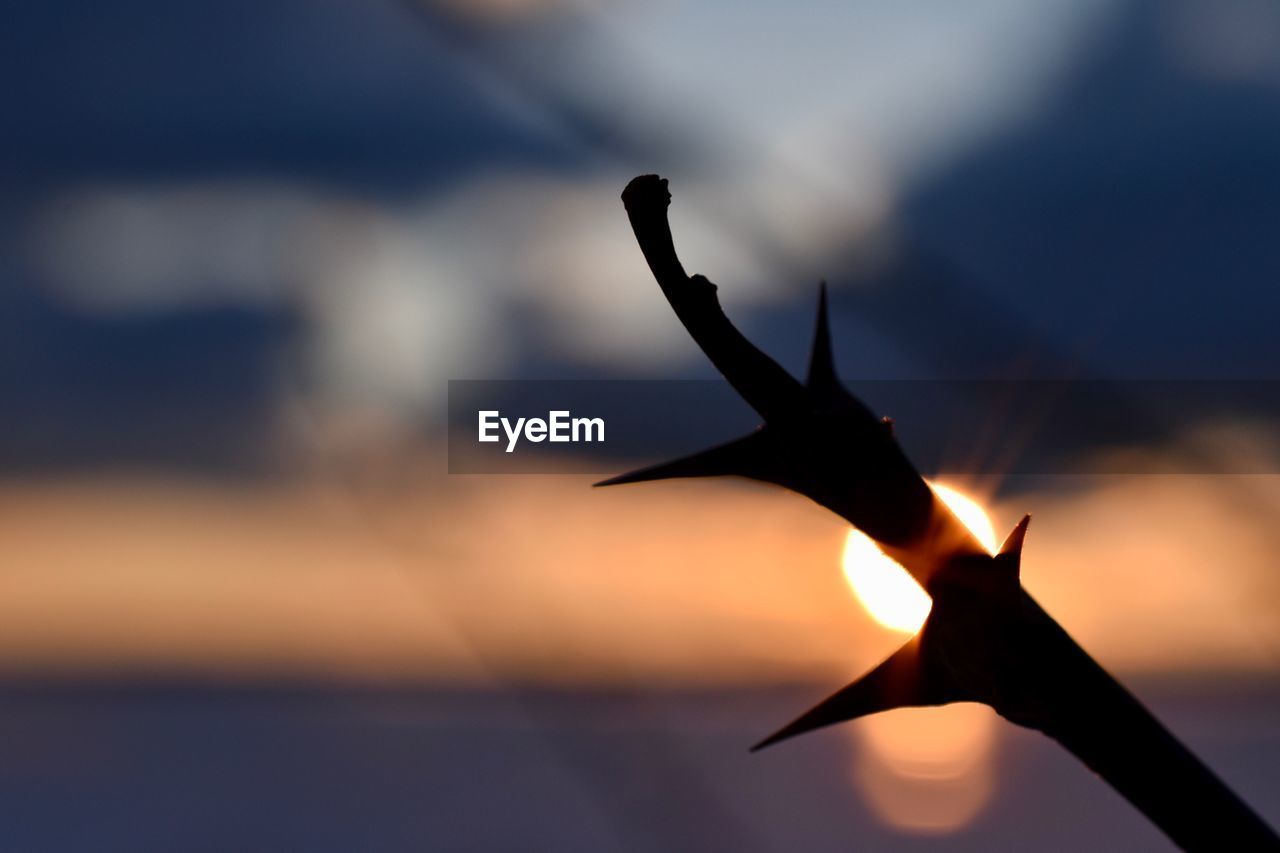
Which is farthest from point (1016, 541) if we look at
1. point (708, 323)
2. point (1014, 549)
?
point (708, 323)

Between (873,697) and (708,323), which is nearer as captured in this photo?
(708,323)

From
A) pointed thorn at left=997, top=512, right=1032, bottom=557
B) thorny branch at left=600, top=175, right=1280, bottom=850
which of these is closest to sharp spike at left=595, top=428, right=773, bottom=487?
thorny branch at left=600, top=175, right=1280, bottom=850

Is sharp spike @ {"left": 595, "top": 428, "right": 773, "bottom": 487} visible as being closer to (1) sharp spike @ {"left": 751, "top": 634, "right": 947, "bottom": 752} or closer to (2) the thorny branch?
(2) the thorny branch

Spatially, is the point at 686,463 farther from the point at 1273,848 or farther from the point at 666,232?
the point at 1273,848

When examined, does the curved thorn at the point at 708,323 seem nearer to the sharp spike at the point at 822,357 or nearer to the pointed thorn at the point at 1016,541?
the sharp spike at the point at 822,357

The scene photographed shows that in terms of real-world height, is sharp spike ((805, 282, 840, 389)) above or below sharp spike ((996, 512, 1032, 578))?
above

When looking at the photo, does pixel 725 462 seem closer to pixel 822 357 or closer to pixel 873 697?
pixel 822 357

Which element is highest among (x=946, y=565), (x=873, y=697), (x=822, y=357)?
(x=822, y=357)
